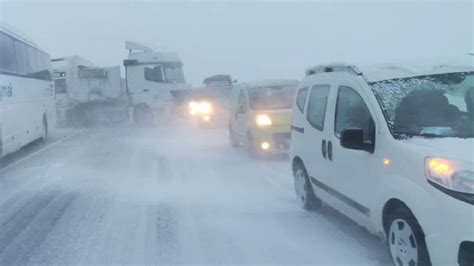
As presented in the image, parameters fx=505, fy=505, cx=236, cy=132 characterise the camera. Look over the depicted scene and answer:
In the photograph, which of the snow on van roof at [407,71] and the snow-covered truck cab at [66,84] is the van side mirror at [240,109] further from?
the snow-covered truck cab at [66,84]

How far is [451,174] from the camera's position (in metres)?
3.42

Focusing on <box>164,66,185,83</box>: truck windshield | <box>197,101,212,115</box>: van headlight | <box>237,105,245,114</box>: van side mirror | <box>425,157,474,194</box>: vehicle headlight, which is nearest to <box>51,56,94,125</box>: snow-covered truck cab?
<box>164,66,185,83</box>: truck windshield

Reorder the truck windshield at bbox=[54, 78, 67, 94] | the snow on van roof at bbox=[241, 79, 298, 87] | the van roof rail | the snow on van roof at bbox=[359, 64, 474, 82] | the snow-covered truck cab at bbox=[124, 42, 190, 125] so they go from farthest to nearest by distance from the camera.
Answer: the truck windshield at bbox=[54, 78, 67, 94]
the snow-covered truck cab at bbox=[124, 42, 190, 125]
the snow on van roof at bbox=[241, 79, 298, 87]
the van roof rail
the snow on van roof at bbox=[359, 64, 474, 82]

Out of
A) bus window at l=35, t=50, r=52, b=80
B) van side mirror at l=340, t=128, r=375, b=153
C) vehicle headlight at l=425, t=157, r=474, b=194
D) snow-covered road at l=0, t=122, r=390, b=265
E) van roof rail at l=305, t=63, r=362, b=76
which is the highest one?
bus window at l=35, t=50, r=52, b=80

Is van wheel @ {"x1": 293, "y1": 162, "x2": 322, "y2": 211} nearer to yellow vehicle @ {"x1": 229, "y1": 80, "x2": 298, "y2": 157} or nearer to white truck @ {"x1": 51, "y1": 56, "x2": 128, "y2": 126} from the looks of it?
yellow vehicle @ {"x1": 229, "y1": 80, "x2": 298, "y2": 157}

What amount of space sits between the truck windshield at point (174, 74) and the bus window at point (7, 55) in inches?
431

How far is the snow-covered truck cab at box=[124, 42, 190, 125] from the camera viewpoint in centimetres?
2311

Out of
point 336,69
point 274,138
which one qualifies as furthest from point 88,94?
point 336,69

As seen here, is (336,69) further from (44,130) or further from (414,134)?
(44,130)

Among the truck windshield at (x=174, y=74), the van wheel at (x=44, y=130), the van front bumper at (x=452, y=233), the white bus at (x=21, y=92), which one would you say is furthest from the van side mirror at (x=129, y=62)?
the van front bumper at (x=452, y=233)

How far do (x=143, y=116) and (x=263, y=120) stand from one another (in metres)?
13.4

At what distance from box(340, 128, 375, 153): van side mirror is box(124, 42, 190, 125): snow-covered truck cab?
1918cm

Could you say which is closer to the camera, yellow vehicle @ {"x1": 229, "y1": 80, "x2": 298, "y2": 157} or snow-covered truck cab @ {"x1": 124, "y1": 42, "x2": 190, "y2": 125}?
yellow vehicle @ {"x1": 229, "y1": 80, "x2": 298, "y2": 157}

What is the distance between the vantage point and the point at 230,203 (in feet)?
23.1
